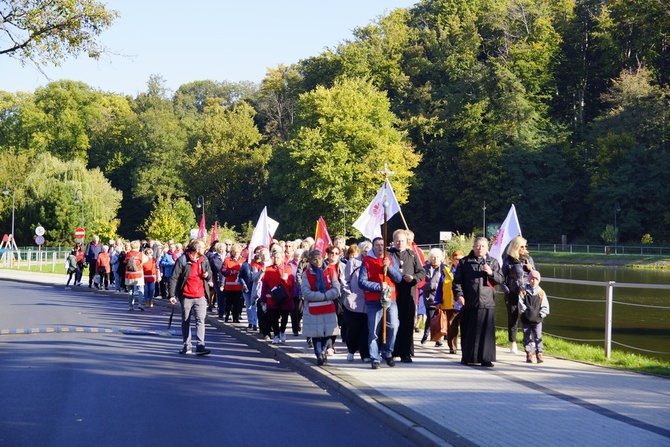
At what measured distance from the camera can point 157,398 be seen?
34.8 ft

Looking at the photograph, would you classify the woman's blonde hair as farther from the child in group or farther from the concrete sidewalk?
the concrete sidewalk

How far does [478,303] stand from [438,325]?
2766 millimetres

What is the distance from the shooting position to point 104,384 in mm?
11578

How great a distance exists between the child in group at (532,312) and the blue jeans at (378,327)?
6.03 feet

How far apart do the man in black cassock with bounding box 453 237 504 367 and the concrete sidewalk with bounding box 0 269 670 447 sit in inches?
10.4

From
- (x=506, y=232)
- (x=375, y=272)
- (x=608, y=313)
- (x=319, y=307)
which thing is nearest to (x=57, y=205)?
(x=506, y=232)

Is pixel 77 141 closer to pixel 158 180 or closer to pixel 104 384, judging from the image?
pixel 158 180

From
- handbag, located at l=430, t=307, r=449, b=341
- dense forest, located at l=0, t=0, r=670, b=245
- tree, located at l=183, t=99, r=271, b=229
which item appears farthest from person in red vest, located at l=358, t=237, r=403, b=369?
tree, located at l=183, t=99, r=271, b=229

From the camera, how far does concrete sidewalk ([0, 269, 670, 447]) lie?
838 cm

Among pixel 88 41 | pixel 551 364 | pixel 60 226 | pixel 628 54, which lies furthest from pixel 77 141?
pixel 551 364

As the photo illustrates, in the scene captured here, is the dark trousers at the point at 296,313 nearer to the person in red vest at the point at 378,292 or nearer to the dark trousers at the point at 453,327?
the dark trousers at the point at 453,327

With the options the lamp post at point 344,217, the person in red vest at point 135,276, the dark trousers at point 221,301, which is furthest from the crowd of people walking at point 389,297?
the lamp post at point 344,217

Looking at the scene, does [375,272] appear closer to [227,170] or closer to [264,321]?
[264,321]

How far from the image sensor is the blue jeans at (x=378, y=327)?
13.0m
